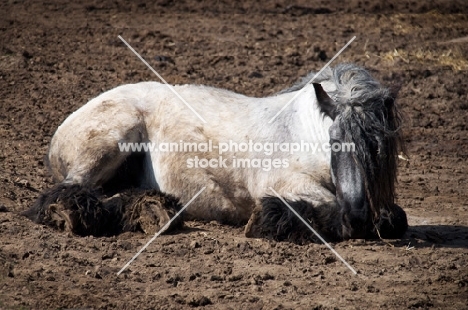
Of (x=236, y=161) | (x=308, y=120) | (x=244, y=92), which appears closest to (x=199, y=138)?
(x=236, y=161)

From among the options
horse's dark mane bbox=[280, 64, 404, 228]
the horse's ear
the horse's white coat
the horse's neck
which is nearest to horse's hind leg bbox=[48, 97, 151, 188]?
the horse's white coat

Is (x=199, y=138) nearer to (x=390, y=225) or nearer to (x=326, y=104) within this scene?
(x=326, y=104)

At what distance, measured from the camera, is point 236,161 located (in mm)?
6770

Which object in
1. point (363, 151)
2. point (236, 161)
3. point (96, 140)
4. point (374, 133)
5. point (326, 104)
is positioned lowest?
point (236, 161)

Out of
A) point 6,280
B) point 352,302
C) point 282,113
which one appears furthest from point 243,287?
point 282,113

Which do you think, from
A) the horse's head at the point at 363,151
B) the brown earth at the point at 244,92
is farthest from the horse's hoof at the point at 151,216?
the horse's head at the point at 363,151

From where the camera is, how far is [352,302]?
5.01 m

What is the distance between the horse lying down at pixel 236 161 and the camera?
5.96 meters

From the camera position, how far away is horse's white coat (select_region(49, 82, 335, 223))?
6.54 m

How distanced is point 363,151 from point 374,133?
0.16 metres

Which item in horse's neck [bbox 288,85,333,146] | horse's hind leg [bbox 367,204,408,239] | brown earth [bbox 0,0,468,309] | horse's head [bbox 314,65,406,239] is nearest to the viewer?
brown earth [bbox 0,0,468,309]

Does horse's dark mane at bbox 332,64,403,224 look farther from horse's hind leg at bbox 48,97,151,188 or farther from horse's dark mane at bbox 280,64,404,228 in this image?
horse's hind leg at bbox 48,97,151,188

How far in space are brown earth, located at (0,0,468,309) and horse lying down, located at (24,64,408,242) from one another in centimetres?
21

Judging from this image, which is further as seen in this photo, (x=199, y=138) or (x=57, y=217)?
(x=199, y=138)
